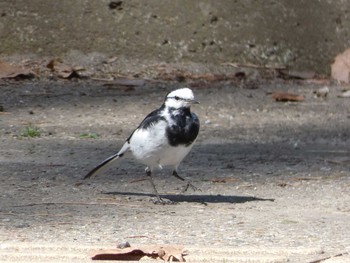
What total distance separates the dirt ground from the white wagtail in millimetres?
217

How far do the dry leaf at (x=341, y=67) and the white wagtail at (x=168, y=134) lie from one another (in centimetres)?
370

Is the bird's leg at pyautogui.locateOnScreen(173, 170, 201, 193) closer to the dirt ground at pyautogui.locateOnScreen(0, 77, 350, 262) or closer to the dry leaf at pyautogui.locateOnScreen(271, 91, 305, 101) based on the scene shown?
the dirt ground at pyautogui.locateOnScreen(0, 77, 350, 262)

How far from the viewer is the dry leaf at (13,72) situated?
8.07 meters

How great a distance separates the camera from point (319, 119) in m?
7.40

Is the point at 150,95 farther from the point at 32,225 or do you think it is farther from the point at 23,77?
the point at 32,225

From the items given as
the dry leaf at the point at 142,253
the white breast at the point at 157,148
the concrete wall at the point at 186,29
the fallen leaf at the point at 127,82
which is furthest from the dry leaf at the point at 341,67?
the dry leaf at the point at 142,253

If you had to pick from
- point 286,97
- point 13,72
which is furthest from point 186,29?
point 13,72

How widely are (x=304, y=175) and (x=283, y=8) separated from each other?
3.21 meters

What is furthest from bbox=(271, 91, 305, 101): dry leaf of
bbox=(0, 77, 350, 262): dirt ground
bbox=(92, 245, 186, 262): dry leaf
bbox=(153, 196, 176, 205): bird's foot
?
bbox=(92, 245, 186, 262): dry leaf

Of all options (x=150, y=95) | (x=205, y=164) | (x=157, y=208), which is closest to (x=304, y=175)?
(x=205, y=164)

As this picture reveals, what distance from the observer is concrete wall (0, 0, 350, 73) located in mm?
8312

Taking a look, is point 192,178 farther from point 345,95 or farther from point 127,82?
point 345,95

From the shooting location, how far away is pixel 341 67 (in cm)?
866

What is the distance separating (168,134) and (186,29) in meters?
3.67
